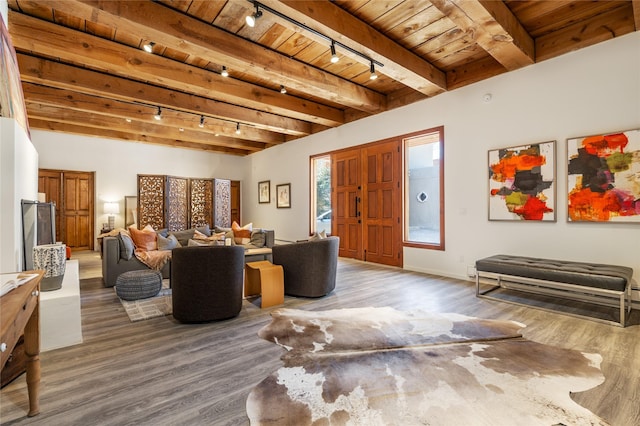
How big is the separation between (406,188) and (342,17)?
10.9ft

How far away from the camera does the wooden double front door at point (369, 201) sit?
231 inches

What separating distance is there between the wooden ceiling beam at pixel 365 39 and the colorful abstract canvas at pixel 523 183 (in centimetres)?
155

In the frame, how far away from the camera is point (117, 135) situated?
8305mm

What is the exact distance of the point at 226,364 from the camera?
91.0 inches

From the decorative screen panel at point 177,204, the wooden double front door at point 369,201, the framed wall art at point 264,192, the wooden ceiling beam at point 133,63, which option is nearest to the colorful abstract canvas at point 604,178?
the wooden double front door at point 369,201

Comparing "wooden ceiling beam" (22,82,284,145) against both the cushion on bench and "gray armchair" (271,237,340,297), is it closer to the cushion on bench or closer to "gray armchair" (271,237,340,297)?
"gray armchair" (271,237,340,297)

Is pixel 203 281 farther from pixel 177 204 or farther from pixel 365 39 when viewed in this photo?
pixel 177 204

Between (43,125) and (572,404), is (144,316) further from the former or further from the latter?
(43,125)

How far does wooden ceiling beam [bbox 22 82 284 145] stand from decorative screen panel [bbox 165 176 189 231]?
2.70 meters

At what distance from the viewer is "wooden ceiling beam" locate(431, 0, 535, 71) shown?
296cm

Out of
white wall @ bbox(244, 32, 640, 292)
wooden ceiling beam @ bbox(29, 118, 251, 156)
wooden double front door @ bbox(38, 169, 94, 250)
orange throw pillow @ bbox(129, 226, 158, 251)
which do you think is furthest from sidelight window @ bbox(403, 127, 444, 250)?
wooden double front door @ bbox(38, 169, 94, 250)

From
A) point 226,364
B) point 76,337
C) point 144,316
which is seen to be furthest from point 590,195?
point 76,337

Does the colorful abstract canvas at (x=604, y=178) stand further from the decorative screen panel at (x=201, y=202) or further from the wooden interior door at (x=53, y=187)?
the wooden interior door at (x=53, y=187)

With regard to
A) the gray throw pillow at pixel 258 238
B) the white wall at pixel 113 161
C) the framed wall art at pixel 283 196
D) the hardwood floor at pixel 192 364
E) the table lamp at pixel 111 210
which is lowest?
the hardwood floor at pixel 192 364
